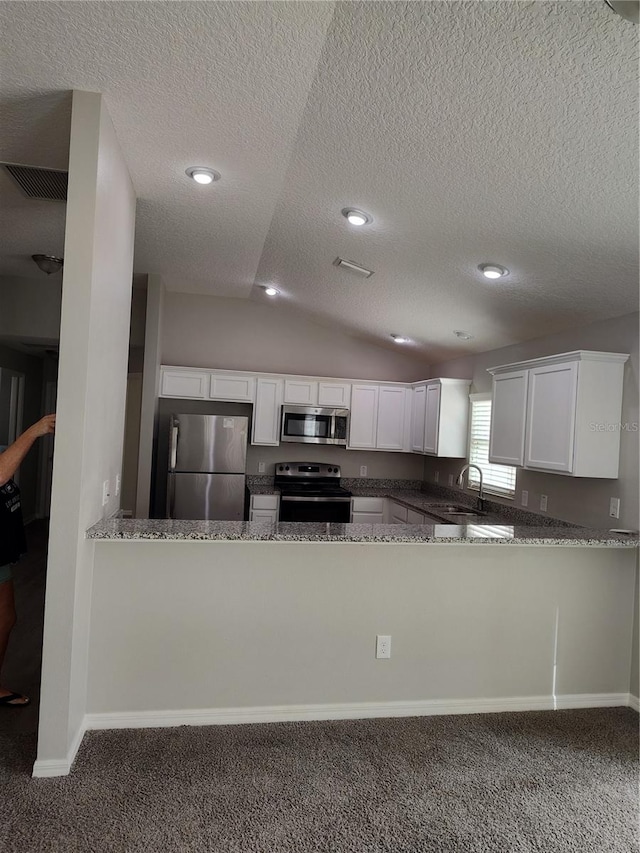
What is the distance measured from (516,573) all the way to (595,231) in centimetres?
180

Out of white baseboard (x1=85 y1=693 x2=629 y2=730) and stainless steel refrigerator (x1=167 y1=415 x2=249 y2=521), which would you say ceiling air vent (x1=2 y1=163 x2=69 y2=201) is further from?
white baseboard (x1=85 y1=693 x2=629 y2=730)

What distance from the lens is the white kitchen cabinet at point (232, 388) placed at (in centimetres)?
586

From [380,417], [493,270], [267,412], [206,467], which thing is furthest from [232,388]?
[493,270]

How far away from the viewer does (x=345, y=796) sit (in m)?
2.30

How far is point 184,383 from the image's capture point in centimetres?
579

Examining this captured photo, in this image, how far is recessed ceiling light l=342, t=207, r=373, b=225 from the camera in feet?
10.9

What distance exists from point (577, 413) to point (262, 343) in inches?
146

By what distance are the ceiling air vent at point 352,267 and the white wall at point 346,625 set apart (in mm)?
2157

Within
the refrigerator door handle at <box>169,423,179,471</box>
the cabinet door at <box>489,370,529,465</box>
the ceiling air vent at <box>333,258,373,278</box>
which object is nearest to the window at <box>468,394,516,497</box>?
the cabinet door at <box>489,370,529,465</box>

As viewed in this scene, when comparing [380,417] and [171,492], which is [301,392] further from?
[171,492]

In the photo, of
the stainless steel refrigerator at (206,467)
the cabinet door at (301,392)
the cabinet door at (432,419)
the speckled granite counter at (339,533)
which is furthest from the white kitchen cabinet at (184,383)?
the speckled granite counter at (339,533)

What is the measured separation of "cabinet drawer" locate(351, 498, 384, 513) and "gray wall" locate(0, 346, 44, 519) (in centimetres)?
430

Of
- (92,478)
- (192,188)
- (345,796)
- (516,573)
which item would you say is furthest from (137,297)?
(345,796)

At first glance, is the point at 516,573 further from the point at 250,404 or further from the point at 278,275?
the point at 250,404
